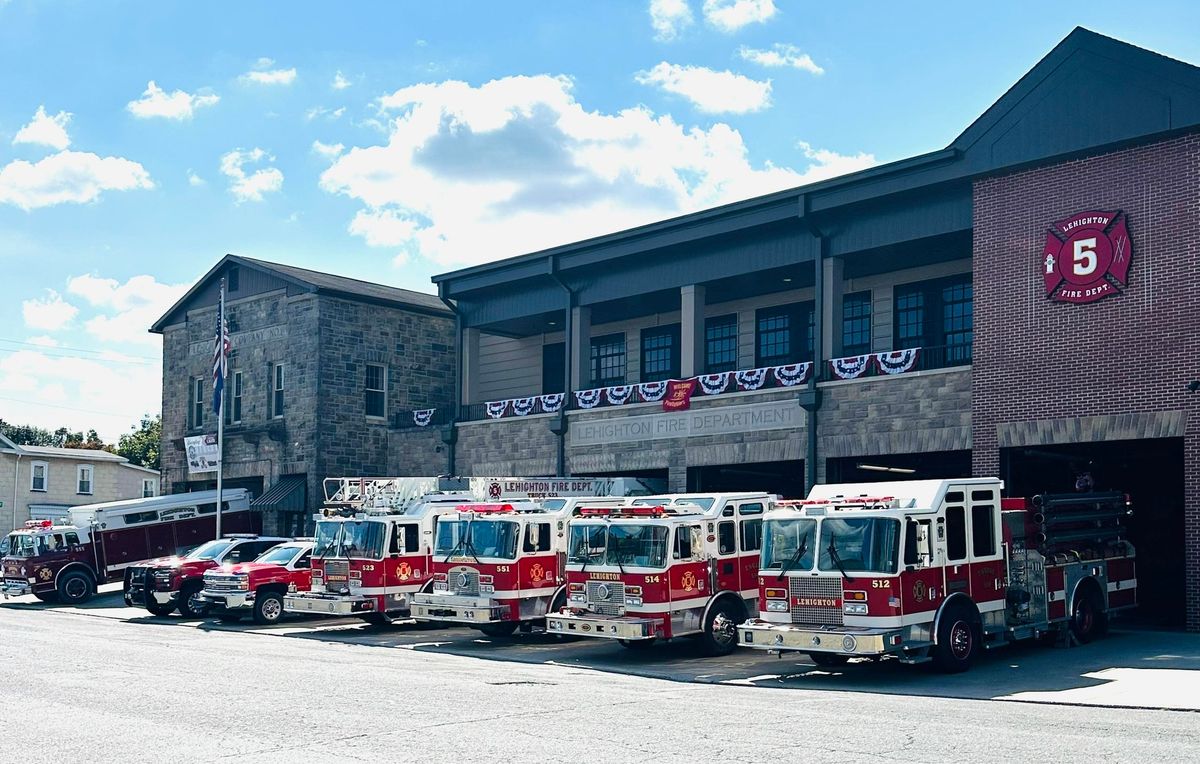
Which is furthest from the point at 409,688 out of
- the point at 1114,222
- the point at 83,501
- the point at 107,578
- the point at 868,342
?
the point at 83,501

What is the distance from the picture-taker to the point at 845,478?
29828 mm

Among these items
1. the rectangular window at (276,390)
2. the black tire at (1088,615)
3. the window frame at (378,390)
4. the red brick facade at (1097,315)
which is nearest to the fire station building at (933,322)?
the red brick facade at (1097,315)

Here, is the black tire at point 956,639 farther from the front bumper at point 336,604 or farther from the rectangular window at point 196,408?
the rectangular window at point 196,408

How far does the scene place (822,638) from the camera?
16625mm

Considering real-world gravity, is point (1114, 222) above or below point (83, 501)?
above

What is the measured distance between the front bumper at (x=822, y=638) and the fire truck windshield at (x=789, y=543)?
0.84m

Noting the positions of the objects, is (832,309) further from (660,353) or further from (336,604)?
(336,604)

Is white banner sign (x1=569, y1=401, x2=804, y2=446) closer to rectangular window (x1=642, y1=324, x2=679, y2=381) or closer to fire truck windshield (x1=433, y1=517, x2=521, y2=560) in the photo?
rectangular window (x1=642, y1=324, x2=679, y2=381)

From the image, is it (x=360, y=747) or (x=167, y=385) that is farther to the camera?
(x=167, y=385)

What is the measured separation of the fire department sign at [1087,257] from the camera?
2252cm

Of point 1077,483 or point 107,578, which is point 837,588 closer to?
point 1077,483

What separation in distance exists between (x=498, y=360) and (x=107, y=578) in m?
14.6

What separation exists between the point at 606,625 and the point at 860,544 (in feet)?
14.5

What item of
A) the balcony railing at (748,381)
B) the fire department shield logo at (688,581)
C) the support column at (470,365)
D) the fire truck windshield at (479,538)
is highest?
the support column at (470,365)
